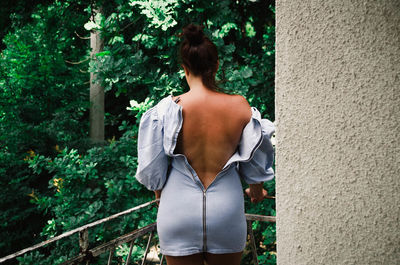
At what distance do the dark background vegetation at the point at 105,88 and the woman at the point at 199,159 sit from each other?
1380 millimetres

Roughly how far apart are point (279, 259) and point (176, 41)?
124 inches

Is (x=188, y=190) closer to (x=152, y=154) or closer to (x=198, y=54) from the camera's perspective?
(x=152, y=154)

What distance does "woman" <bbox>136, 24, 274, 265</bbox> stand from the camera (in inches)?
70.8

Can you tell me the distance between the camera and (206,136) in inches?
72.6

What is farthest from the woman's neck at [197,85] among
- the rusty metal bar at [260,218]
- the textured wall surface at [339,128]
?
the rusty metal bar at [260,218]

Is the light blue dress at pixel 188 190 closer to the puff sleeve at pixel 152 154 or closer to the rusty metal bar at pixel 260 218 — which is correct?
the puff sleeve at pixel 152 154

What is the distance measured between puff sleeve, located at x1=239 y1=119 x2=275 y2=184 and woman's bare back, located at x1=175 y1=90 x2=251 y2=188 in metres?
0.16

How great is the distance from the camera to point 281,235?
1.00 m

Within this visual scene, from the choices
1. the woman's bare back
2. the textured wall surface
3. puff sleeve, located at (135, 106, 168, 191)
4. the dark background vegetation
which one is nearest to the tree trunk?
the dark background vegetation

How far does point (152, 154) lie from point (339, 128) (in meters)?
1.15

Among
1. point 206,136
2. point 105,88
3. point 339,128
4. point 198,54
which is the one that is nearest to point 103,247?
point 206,136

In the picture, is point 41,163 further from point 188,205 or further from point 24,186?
point 188,205

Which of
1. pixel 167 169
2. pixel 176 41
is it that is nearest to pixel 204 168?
pixel 167 169

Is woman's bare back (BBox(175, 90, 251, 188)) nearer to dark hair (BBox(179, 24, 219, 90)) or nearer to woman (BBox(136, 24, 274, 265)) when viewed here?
woman (BBox(136, 24, 274, 265))
